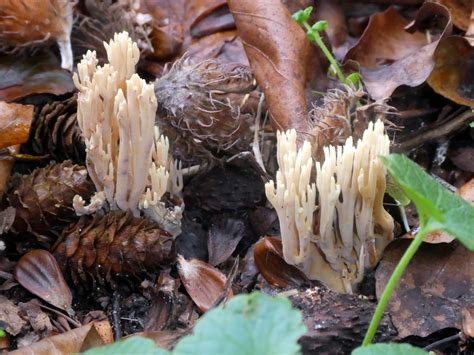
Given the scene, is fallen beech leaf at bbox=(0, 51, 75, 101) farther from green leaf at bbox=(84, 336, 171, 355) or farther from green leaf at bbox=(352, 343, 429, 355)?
green leaf at bbox=(352, 343, 429, 355)

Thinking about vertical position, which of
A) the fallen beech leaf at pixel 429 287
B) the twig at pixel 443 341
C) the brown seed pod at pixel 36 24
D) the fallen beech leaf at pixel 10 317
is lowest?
the twig at pixel 443 341

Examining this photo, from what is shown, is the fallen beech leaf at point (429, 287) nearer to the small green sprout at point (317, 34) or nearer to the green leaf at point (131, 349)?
the small green sprout at point (317, 34)

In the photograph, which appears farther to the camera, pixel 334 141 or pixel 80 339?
pixel 334 141

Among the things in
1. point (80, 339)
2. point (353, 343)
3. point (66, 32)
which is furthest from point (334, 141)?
point (66, 32)

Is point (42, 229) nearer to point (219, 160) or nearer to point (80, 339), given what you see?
point (80, 339)

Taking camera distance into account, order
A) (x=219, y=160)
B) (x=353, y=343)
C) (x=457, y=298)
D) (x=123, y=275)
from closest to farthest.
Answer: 1. (x=353, y=343)
2. (x=457, y=298)
3. (x=123, y=275)
4. (x=219, y=160)

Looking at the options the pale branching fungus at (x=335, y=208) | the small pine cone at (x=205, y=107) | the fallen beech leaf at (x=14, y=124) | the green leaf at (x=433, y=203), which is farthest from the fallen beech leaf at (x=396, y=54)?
the fallen beech leaf at (x=14, y=124)
